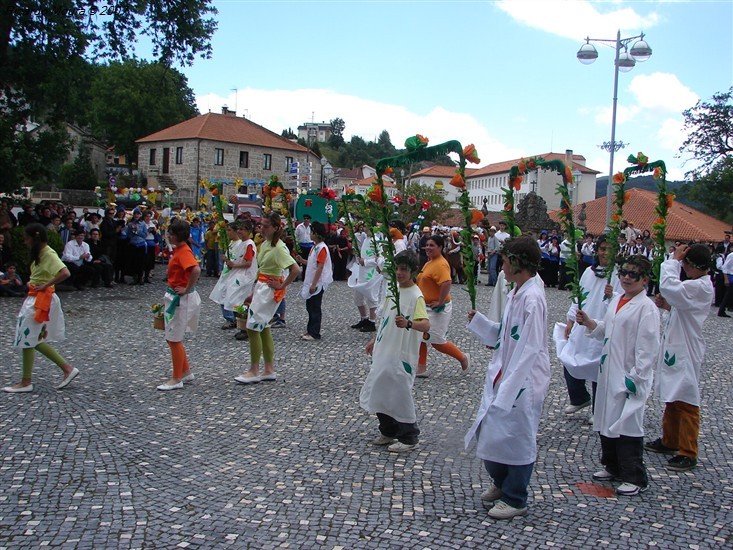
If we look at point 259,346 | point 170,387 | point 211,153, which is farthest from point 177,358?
point 211,153

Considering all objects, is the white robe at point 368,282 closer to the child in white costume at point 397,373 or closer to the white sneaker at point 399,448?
the child in white costume at point 397,373

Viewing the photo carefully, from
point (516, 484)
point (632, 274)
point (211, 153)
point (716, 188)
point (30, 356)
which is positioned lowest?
point (516, 484)

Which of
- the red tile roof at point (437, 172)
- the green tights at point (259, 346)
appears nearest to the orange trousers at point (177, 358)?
the green tights at point (259, 346)

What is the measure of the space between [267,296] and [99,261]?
10.1 metres

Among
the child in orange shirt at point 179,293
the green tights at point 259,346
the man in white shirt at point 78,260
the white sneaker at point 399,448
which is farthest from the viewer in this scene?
the man in white shirt at point 78,260

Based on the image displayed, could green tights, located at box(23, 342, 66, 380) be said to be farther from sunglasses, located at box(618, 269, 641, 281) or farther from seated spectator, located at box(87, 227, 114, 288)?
seated spectator, located at box(87, 227, 114, 288)

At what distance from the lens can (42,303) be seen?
7285mm

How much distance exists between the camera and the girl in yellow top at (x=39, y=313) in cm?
720

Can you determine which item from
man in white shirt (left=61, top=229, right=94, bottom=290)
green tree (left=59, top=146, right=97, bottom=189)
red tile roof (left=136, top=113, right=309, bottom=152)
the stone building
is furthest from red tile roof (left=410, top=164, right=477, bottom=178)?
man in white shirt (left=61, top=229, right=94, bottom=290)

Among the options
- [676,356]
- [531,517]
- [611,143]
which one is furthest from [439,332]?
[611,143]

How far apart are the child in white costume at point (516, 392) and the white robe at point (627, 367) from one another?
2.59 feet

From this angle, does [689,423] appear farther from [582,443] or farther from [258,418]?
[258,418]

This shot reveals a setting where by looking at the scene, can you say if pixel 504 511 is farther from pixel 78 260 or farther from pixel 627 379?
pixel 78 260

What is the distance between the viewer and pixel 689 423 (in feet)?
18.1
